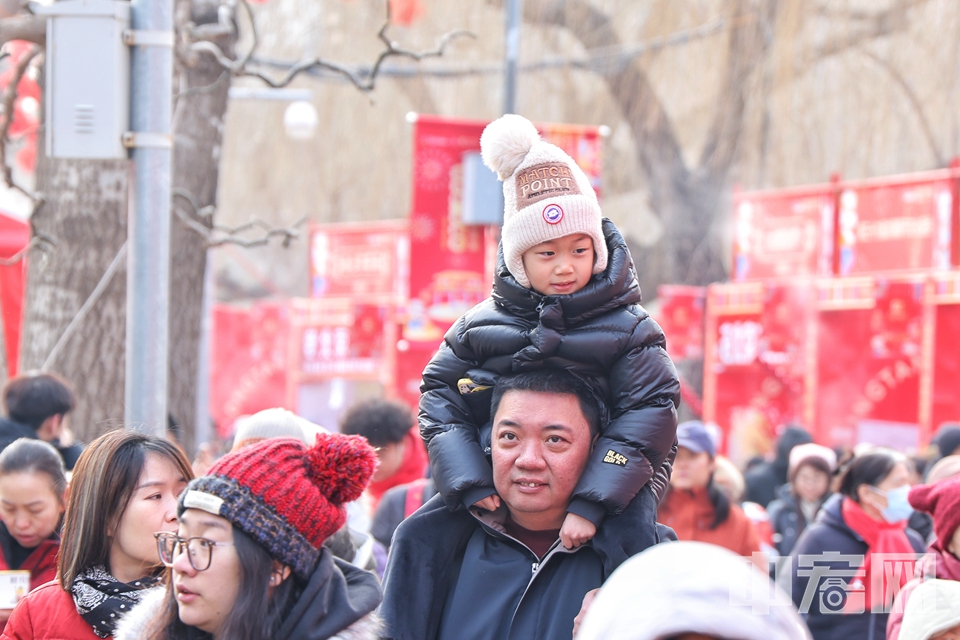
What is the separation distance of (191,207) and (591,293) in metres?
4.30

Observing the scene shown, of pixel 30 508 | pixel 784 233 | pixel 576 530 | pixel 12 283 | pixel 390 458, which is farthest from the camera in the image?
pixel 784 233

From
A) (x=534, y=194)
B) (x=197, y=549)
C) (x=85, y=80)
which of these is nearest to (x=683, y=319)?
(x=85, y=80)

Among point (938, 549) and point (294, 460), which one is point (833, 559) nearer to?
point (938, 549)

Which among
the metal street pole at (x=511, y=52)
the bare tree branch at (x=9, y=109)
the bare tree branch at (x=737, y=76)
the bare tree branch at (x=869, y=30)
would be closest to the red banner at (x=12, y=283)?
the bare tree branch at (x=9, y=109)

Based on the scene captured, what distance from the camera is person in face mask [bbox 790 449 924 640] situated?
4703 millimetres

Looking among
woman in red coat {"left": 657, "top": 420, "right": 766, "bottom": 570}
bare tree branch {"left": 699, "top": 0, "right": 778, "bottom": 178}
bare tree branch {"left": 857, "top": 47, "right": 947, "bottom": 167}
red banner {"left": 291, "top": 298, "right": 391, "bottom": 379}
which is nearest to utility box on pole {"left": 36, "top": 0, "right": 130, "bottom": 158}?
woman in red coat {"left": 657, "top": 420, "right": 766, "bottom": 570}

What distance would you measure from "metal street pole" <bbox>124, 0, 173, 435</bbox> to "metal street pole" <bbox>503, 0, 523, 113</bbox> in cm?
517

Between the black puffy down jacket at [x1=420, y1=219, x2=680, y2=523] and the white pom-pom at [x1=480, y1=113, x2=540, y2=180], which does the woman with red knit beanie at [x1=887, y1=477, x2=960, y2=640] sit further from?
the white pom-pom at [x1=480, y1=113, x2=540, y2=180]

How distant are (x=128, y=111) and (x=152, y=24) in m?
0.32

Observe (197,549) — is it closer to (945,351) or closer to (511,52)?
(511,52)

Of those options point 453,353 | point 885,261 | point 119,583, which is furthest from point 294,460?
point 885,261

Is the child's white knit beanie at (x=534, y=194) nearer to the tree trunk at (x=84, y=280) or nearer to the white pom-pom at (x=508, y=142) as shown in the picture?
the white pom-pom at (x=508, y=142)

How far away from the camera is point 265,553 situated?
242 cm

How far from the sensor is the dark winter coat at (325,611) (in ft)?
7.89
